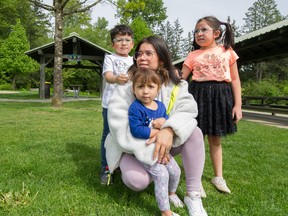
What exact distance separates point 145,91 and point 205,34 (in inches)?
40.4

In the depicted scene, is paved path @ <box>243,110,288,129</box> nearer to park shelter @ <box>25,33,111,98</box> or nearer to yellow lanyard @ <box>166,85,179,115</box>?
yellow lanyard @ <box>166,85,179,115</box>

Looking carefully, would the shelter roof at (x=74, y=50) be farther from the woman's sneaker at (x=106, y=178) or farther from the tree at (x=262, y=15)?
the tree at (x=262, y=15)

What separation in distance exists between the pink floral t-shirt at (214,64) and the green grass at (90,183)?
3.57ft

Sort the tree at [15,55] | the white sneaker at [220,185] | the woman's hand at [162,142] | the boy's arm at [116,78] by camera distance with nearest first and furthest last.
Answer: the woman's hand at [162,142] → the boy's arm at [116,78] → the white sneaker at [220,185] → the tree at [15,55]

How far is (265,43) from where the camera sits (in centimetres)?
986

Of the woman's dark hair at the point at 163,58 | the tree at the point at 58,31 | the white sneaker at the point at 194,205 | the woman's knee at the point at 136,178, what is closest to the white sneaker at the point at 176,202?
the white sneaker at the point at 194,205

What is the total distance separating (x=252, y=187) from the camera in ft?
10.3

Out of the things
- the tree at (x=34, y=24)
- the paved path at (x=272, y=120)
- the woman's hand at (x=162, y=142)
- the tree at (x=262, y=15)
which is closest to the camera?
the woman's hand at (x=162, y=142)

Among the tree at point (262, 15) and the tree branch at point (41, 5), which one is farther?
the tree at point (262, 15)

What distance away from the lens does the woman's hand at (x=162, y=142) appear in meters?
2.31

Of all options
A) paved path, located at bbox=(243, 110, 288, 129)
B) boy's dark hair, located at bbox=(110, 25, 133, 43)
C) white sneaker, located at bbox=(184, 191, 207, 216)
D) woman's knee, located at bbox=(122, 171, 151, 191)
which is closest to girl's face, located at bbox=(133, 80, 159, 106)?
woman's knee, located at bbox=(122, 171, 151, 191)

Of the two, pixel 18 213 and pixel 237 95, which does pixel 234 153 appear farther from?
pixel 18 213

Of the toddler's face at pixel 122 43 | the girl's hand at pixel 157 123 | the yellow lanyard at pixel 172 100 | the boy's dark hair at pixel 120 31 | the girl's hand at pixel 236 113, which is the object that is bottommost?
the girl's hand at pixel 157 123

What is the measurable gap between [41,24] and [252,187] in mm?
58568
